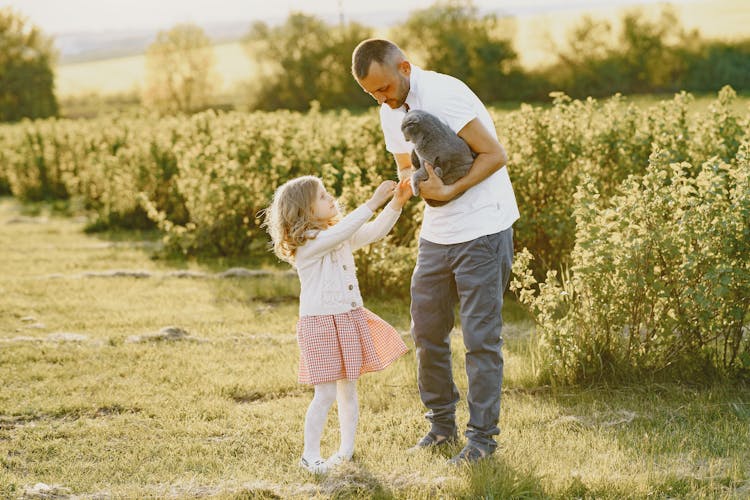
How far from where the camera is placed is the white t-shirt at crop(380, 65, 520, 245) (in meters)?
4.09

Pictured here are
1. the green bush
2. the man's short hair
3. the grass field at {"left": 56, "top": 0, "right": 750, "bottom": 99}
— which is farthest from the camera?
the grass field at {"left": 56, "top": 0, "right": 750, "bottom": 99}

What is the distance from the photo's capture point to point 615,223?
5.24 meters

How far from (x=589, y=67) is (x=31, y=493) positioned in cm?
2962

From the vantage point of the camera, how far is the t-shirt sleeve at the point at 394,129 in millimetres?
4324

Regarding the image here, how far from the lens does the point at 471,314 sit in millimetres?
4246

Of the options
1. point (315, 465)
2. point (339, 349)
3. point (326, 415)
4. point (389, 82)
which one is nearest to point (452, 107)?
point (389, 82)

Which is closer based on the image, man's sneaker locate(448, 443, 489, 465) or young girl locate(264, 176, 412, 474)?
man's sneaker locate(448, 443, 489, 465)

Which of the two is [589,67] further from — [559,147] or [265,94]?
[559,147]

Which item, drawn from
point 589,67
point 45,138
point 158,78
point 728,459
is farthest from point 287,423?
point 158,78

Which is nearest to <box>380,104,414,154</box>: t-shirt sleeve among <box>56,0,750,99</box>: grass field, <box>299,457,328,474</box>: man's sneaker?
<box>299,457,328,474</box>: man's sneaker

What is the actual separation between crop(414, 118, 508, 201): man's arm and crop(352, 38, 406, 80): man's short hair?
47 cm

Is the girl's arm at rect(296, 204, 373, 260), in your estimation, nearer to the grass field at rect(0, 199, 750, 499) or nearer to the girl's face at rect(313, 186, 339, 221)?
the girl's face at rect(313, 186, 339, 221)

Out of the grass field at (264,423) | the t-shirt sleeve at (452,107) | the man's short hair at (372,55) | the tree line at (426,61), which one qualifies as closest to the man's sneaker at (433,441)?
the grass field at (264,423)

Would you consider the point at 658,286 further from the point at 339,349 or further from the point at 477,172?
the point at 339,349
